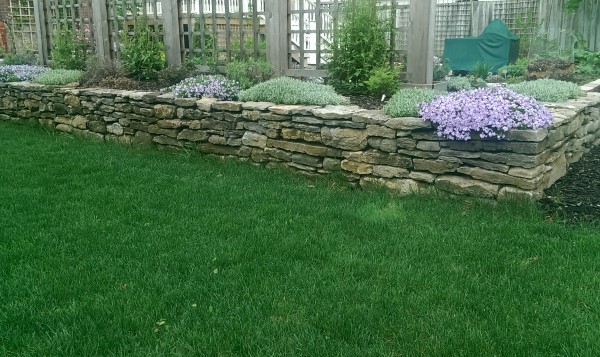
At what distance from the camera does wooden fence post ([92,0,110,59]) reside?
26.2 ft

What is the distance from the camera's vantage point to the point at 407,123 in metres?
4.43

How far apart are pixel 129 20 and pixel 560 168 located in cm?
588

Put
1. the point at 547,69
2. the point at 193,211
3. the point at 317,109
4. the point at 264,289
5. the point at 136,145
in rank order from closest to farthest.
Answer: the point at 264,289 < the point at 193,211 < the point at 317,109 < the point at 136,145 < the point at 547,69

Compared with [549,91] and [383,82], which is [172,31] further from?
[549,91]

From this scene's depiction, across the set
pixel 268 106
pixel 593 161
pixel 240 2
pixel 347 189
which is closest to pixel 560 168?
pixel 593 161

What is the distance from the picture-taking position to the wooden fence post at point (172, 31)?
23.5 feet

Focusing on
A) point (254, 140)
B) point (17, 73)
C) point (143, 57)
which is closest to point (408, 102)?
point (254, 140)

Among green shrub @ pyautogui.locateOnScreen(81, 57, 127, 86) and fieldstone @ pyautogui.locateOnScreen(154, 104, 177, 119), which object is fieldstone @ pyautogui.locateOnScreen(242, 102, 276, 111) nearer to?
fieldstone @ pyautogui.locateOnScreen(154, 104, 177, 119)

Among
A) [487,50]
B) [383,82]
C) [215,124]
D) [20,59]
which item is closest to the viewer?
[383,82]

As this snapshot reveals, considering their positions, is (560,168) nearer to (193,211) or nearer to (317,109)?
(317,109)

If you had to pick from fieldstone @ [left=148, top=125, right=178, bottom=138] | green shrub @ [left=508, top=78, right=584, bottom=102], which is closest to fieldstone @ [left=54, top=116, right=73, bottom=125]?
fieldstone @ [left=148, top=125, right=178, bottom=138]

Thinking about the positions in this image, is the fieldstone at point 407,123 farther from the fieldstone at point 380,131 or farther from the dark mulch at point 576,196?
the dark mulch at point 576,196

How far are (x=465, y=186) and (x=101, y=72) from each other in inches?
205

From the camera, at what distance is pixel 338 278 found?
296 cm
